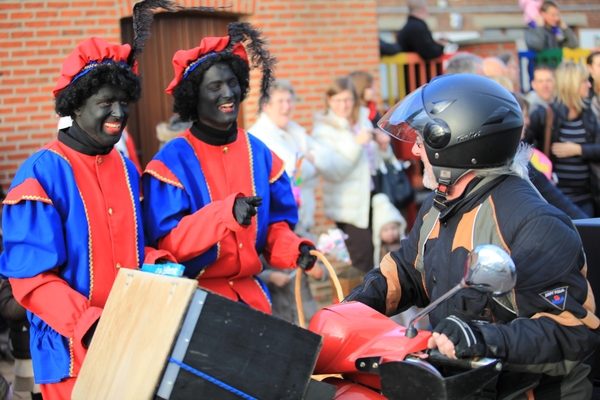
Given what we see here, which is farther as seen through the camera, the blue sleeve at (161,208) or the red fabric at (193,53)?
the red fabric at (193,53)

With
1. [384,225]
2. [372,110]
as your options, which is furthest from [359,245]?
[372,110]

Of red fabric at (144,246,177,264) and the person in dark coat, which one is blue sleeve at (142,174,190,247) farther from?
the person in dark coat

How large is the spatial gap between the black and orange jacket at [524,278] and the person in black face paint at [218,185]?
1.29 meters

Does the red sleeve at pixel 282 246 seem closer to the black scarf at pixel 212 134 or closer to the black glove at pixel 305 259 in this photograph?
the black glove at pixel 305 259

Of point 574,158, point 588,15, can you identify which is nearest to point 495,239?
point 574,158

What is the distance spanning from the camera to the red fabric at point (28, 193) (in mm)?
3130

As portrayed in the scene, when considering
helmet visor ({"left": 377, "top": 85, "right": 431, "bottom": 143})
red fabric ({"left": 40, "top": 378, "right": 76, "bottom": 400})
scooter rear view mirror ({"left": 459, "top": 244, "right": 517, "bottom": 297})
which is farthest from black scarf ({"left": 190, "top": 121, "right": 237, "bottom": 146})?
scooter rear view mirror ({"left": 459, "top": 244, "right": 517, "bottom": 297})

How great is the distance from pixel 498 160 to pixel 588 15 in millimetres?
18612

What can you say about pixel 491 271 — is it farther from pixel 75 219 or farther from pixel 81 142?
pixel 81 142

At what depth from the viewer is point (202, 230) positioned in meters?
3.56

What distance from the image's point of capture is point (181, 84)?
401cm

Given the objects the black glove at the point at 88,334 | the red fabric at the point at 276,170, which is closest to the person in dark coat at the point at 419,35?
the red fabric at the point at 276,170

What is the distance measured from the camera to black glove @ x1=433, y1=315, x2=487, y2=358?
2.19 meters

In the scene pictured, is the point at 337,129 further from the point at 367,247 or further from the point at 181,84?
the point at 181,84
